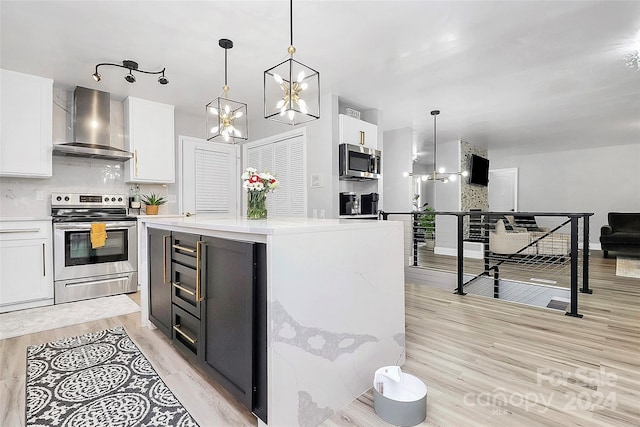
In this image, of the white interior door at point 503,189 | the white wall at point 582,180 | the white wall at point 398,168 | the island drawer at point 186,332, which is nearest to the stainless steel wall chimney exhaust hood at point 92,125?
the island drawer at point 186,332

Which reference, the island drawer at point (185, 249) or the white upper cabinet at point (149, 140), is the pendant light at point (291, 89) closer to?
the island drawer at point (185, 249)

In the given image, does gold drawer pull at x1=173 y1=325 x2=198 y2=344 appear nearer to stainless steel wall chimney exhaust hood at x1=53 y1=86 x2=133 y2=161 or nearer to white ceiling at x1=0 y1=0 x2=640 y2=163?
white ceiling at x1=0 y1=0 x2=640 y2=163

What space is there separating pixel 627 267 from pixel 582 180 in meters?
3.31

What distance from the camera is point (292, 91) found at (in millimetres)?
2094

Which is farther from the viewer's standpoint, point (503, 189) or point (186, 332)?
point (503, 189)

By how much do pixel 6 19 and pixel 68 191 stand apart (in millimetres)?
2084

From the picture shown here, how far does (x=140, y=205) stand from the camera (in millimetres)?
4398

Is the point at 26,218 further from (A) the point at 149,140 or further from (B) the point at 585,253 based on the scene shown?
(B) the point at 585,253

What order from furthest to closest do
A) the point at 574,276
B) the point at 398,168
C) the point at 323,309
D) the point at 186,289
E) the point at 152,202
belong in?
the point at 398,168 → the point at 152,202 → the point at 574,276 → the point at 186,289 → the point at 323,309

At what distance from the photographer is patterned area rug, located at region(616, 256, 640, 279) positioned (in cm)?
491

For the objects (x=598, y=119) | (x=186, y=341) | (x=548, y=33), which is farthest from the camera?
(x=598, y=119)

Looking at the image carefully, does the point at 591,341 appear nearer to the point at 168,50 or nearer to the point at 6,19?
the point at 168,50

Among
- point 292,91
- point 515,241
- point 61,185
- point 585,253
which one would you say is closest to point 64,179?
point 61,185

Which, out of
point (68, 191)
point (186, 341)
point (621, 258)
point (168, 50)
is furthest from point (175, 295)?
point (621, 258)
